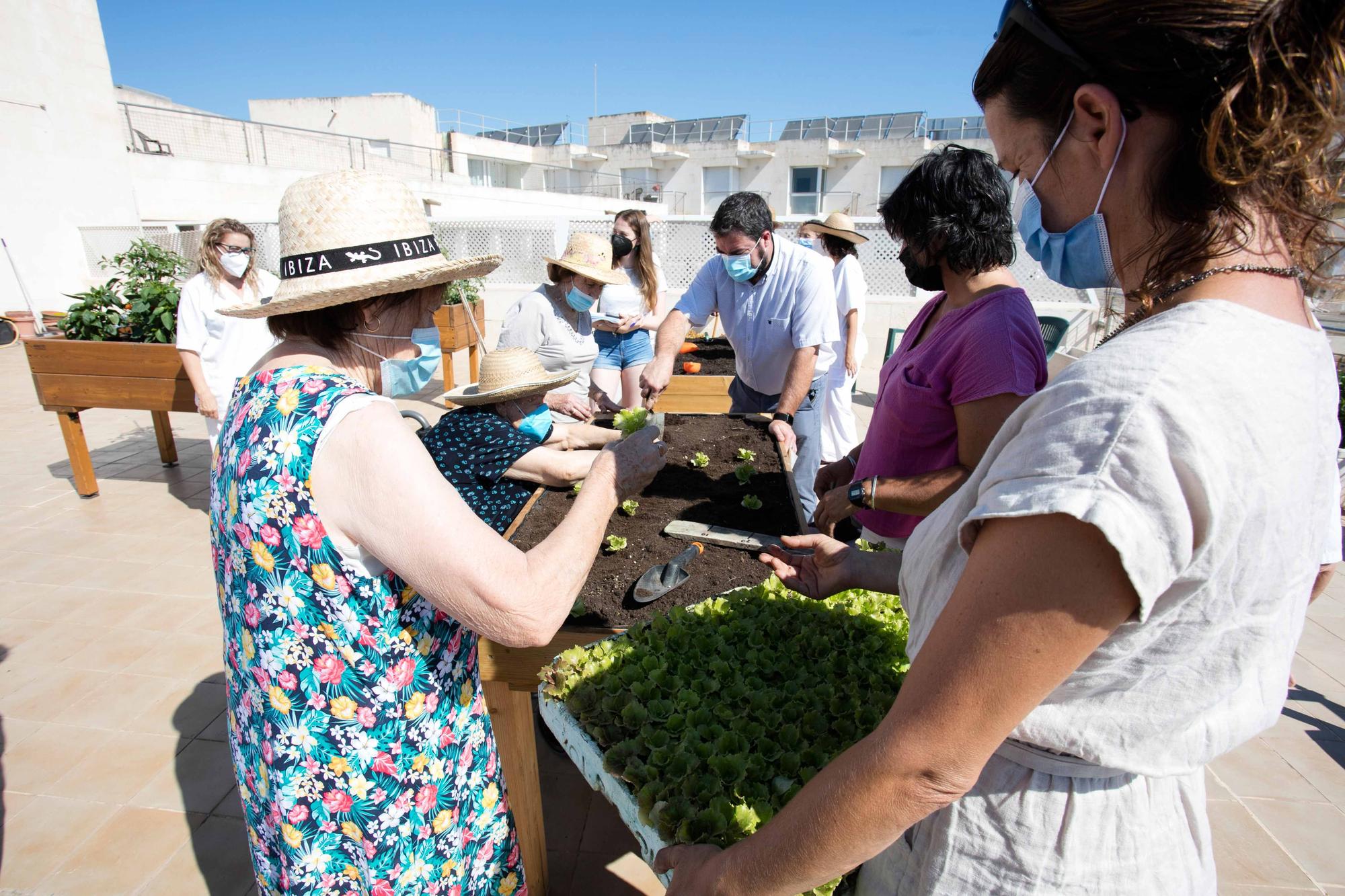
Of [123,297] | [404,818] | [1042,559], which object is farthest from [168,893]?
[123,297]

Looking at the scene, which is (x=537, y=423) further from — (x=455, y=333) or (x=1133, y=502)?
(x=455, y=333)

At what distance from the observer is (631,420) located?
12.1 ft

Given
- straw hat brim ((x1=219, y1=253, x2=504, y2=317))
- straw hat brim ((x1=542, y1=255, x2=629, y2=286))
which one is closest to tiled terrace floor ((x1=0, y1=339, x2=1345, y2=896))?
straw hat brim ((x1=219, y1=253, x2=504, y2=317))

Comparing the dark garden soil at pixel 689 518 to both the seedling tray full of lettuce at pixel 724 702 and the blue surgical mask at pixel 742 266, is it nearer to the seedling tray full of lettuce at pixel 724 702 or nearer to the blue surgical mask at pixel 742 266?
the seedling tray full of lettuce at pixel 724 702

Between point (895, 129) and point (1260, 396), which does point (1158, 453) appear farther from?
point (895, 129)

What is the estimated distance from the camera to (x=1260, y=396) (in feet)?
2.26

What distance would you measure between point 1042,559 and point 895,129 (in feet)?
147

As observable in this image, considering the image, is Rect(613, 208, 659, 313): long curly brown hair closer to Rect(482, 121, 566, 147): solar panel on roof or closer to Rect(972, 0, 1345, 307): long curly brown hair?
Rect(972, 0, 1345, 307): long curly brown hair

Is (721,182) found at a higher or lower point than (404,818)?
higher

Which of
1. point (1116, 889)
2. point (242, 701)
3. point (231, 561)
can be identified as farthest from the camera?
point (242, 701)

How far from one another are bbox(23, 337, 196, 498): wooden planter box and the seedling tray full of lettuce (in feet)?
17.7

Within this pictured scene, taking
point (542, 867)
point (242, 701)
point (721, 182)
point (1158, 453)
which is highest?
point (721, 182)

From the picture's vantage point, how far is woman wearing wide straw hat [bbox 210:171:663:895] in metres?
1.20

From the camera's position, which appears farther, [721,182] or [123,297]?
[721,182]
